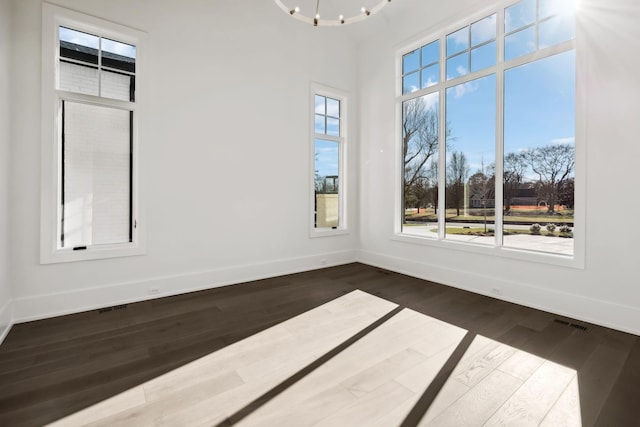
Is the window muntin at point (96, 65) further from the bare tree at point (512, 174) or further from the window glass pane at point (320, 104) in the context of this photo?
the bare tree at point (512, 174)

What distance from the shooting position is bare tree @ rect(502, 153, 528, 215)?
3.55m

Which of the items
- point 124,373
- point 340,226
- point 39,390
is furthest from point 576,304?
point 39,390

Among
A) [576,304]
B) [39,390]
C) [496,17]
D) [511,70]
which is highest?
[496,17]

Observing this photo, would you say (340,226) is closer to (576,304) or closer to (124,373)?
(576,304)

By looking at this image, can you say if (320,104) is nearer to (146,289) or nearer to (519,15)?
(519,15)

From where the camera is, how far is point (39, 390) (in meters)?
1.86

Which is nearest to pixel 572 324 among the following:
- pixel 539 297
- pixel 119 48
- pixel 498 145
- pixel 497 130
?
pixel 539 297

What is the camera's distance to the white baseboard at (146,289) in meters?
2.95

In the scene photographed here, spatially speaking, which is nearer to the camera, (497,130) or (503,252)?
(503,252)

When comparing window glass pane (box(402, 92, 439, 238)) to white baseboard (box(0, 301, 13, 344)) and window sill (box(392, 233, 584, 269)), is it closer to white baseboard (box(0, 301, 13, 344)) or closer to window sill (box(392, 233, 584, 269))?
window sill (box(392, 233, 584, 269))

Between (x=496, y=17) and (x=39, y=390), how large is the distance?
551cm

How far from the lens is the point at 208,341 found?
2498 millimetres

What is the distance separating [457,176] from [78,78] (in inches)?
184

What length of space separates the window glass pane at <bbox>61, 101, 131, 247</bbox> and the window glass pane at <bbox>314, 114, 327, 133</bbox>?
271 centimetres
